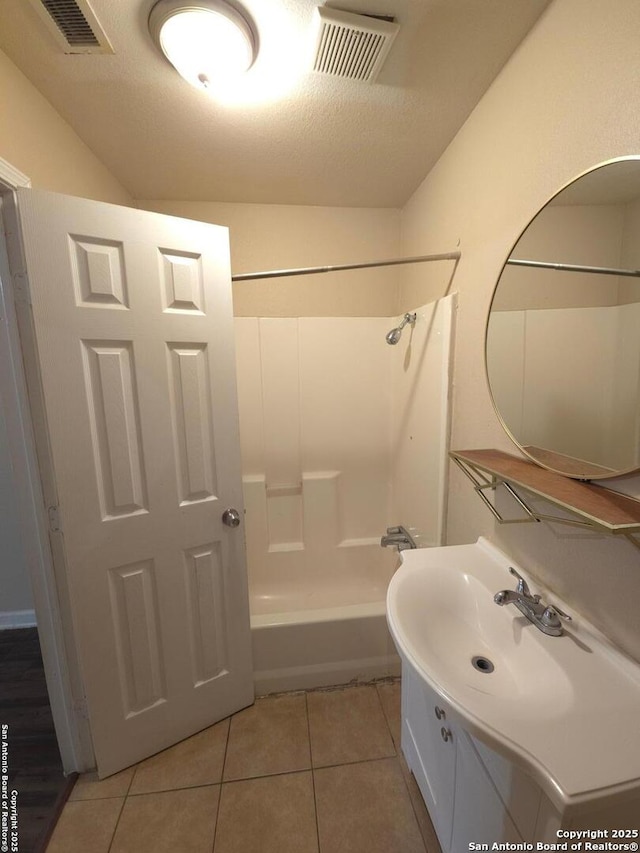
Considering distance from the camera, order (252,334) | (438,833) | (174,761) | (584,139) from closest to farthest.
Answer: (584,139), (438,833), (174,761), (252,334)

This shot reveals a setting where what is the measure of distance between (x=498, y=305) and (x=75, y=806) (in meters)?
2.20

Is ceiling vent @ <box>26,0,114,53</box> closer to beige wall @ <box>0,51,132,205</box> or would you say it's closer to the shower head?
beige wall @ <box>0,51,132,205</box>

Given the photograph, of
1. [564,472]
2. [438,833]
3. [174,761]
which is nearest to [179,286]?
[564,472]

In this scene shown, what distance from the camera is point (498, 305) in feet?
3.33

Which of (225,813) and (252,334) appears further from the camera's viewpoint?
(252,334)

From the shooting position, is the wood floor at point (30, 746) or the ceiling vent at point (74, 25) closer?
the ceiling vent at point (74, 25)

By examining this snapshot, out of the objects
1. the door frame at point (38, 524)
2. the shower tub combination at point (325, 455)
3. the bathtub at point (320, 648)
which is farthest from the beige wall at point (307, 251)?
the bathtub at point (320, 648)

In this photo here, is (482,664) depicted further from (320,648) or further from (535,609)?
(320,648)

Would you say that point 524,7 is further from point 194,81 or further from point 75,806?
point 75,806

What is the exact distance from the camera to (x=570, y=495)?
0.69m

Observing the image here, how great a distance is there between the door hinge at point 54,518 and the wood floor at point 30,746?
0.96 meters

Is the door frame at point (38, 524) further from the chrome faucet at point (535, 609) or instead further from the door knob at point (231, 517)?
the chrome faucet at point (535, 609)

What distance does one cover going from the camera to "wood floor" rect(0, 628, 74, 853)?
108 cm

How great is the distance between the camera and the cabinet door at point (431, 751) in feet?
2.92
